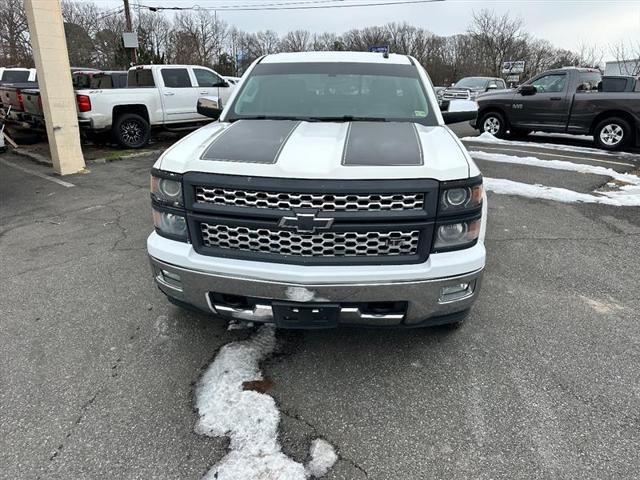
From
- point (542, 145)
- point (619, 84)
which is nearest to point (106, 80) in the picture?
point (542, 145)

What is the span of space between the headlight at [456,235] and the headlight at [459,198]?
8 cm

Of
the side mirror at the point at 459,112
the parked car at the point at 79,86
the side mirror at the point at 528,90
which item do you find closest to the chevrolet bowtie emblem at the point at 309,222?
the side mirror at the point at 459,112

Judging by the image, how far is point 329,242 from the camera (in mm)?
2439

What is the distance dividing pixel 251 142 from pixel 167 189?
58cm

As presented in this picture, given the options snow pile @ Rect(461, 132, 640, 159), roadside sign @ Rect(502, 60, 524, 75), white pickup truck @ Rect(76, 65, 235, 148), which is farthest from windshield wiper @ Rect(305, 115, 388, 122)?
roadside sign @ Rect(502, 60, 524, 75)

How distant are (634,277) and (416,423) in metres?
3.03

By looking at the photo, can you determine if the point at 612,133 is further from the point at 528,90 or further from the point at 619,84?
the point at 528,90

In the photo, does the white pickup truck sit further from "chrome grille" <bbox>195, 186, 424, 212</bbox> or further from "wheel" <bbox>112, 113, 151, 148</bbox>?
"chrome grille" <bbox>195, 186, 424, 212</bbox>

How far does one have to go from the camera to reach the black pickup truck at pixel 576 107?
10258 mm

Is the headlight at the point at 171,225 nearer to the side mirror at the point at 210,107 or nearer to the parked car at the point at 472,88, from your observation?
the side mirror at the point at 210,107

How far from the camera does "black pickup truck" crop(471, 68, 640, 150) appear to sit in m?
10.3

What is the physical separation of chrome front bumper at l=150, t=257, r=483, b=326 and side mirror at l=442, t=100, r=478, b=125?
217 centimetres

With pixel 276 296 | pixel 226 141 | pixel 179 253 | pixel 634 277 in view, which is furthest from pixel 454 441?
pixel 634 277

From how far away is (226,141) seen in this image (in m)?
2.86
